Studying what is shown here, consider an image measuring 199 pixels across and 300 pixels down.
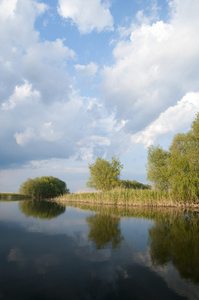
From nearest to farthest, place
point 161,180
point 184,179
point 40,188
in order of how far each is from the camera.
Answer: point 184,179 → point 161,180 → point 40,188

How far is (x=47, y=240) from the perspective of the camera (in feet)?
35.0

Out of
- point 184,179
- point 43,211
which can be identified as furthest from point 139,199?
point 43,211

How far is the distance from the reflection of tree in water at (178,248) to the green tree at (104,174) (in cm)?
3604

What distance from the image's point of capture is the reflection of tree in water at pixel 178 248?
270 inches

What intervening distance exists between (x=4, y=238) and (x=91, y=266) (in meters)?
Answer: 7.01

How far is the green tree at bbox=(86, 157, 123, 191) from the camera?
4953cm

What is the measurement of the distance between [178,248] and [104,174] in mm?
42107

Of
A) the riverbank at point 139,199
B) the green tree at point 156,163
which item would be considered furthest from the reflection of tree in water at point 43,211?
the green tree at point 156,163

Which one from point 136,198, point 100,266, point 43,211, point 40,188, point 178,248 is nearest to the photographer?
point 100,266

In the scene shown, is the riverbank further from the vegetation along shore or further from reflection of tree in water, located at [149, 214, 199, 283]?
reflection of tree in water, located at [149, 214, 199, 283]

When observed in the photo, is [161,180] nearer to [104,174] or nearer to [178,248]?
[104,174]

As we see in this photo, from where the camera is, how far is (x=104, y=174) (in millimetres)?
51062

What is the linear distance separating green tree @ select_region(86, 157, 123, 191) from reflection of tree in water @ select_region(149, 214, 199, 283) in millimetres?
36038

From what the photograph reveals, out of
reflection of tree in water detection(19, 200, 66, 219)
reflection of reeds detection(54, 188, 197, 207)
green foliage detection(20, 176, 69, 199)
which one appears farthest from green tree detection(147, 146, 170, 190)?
green foliage detection(20, 176, 69, 199)
